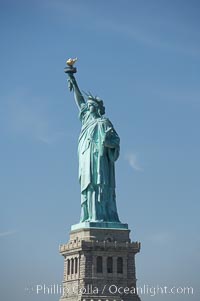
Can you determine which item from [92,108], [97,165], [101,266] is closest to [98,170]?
[97,165]

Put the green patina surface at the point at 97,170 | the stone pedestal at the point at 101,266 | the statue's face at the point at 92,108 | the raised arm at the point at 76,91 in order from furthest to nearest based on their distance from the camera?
the raised arm at the point at 76,91
the statue's face at the point at 92,108
the green patina surface at the point at 97,170
the stone pedestal at the point at 101,266

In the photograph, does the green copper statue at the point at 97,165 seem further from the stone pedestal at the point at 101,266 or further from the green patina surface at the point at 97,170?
the stone pedestal at the point at 101,266

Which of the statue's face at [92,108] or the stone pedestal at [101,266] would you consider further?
the statue's face at [92,108]

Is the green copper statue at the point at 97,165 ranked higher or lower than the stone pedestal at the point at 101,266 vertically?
higher

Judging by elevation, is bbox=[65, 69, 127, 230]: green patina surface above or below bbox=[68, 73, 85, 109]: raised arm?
below

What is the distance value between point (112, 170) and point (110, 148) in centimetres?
192

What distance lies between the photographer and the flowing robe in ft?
244

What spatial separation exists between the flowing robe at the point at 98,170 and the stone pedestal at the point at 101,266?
1.83 m

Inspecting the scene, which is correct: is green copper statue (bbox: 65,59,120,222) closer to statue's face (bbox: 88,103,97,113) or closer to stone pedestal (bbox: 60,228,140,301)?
statue's face (bbox: 88,103,97,113)

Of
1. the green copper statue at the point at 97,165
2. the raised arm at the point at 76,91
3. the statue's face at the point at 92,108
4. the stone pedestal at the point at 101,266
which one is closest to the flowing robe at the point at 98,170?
the green copper statue at the point at 97,165

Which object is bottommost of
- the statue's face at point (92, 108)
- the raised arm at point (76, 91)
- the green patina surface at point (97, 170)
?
the green patina surface at point (97, 170)

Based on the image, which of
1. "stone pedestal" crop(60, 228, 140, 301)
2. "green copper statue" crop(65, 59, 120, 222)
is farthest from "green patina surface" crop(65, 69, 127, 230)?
"stone pedestal" crop(60, 228, 140, 301)

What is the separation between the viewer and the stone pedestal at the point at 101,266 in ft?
234

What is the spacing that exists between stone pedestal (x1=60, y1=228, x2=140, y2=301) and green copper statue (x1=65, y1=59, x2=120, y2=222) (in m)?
1.77
